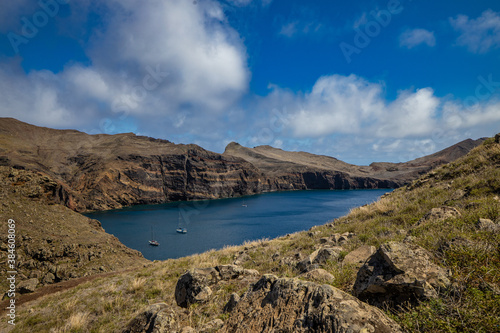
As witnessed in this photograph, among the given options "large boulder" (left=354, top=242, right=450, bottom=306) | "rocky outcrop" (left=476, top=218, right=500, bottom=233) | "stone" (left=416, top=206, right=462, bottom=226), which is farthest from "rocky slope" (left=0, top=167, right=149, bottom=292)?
"rocky outcrop" (left=476, top=218, right=500, bottom=233)

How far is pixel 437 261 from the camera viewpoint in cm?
328

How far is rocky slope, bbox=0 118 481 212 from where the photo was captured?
89.0m

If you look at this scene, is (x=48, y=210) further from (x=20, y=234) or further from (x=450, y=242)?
(x=450, y=242)

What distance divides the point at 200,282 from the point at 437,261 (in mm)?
4884

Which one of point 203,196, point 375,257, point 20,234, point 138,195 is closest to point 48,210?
point 20,234

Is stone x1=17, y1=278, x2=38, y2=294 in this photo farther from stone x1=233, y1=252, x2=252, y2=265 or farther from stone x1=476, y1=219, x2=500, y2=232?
stone x1=476, y1=219, x2=500, y2=232

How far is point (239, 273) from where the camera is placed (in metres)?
6.35

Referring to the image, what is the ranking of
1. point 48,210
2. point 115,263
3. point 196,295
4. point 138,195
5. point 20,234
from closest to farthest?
point 196,295, point 20,234, point 115,263, point 48,210, point 138,195

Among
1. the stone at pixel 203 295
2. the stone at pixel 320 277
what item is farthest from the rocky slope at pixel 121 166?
the stone at pixel 320 277

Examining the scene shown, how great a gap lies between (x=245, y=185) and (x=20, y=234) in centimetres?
12123

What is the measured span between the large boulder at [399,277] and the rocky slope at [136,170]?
286 ft

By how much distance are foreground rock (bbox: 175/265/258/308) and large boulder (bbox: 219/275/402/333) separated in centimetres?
202

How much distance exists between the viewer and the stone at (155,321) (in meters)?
3.64

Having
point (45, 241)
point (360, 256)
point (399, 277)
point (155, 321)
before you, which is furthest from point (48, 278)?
point (399, 277)
